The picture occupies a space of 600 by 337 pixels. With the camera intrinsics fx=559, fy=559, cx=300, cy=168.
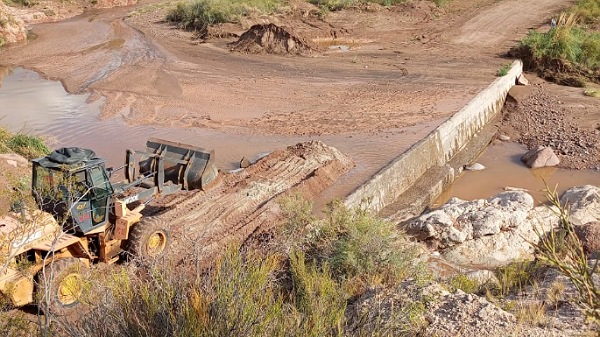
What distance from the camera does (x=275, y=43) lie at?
84.6 ft

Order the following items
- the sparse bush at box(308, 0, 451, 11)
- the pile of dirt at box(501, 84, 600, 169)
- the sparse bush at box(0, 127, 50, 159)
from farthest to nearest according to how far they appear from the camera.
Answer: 1. the sparse bush at box(308, 0, 451, 11)
2. the pile of dirt at box(501, 84, 600, 169)
3. the sparse bush at box(0, 127, 50, 159)

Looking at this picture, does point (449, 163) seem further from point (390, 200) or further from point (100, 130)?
point (100, 130)

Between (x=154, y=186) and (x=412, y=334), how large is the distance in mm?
5836

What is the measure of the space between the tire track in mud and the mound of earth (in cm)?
1285

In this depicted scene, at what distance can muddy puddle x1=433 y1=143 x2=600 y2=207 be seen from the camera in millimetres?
13992

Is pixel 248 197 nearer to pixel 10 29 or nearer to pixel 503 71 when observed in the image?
pixel 503 71

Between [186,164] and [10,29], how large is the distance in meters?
24.6

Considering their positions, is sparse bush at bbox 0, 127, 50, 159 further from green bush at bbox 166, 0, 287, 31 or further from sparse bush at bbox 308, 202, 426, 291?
green bush at bbox 166, 0, 287, 31

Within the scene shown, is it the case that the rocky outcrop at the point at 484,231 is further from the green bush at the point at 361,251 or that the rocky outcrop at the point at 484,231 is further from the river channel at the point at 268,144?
the river channel at the point at 268,144

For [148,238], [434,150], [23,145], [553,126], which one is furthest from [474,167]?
[23,145]

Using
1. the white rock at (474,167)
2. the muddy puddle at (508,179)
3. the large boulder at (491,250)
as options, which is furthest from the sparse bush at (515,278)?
the white rock at (474,167)

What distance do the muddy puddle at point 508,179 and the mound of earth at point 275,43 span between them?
12107 millimetres

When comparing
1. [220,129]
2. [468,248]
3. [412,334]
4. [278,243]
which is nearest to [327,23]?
[220,129]

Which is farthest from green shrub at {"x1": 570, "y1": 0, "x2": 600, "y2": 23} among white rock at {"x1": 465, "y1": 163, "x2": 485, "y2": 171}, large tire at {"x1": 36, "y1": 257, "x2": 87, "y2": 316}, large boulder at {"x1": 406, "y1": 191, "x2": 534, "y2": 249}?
large tire at {"x1": 36, "y1": 257, "x2": 87, "y2": 316}
